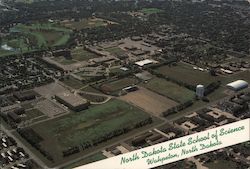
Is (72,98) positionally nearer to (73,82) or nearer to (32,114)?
(32,114)

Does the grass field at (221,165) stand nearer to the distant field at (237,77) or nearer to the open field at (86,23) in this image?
the distant field at (237,77)

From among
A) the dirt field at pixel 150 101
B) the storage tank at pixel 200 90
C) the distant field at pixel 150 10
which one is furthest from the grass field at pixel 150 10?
the storage tank at pixel 200 90

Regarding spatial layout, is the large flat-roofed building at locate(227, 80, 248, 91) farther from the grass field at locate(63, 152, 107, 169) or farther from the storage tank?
the grass field at locate(63, 152, 107, 169)

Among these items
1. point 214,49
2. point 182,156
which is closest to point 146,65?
point 214,49

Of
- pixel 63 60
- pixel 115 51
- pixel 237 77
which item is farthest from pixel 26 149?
pixel 115 51

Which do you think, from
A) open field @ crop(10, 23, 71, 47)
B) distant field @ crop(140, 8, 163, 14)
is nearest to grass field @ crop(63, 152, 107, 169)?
open field @ crop(10, 23, 71, 47)

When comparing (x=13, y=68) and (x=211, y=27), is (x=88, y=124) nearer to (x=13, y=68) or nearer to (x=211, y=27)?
(x=13, y=68)

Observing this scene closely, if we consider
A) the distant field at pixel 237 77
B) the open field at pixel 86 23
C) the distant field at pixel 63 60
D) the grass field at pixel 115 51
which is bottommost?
the distant field at pixel 237 77
